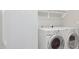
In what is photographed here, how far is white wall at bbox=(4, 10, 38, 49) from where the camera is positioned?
5.66 feet

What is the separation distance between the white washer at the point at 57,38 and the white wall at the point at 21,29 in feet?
0.86

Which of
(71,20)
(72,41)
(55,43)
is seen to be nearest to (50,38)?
(55,43)

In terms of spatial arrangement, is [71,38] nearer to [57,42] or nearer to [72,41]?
[72,41]

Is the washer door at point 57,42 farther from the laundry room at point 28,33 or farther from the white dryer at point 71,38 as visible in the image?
the white dryer at point 71,38

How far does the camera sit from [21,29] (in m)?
1.80

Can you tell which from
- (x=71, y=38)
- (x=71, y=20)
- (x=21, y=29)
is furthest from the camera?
(x=71, y=20)

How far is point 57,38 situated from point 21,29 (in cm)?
86

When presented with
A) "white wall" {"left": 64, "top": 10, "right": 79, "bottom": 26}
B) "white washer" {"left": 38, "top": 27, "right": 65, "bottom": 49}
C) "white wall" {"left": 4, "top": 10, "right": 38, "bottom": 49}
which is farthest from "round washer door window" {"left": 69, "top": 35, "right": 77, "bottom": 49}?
"white wall" {"left": 4, "top": 10, "right": 38, "bottom": 49}

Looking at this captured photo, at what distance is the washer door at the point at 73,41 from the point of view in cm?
235

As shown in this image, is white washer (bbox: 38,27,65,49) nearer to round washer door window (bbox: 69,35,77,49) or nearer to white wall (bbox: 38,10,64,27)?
round washer door window (bbox: 69,35,77,49)
